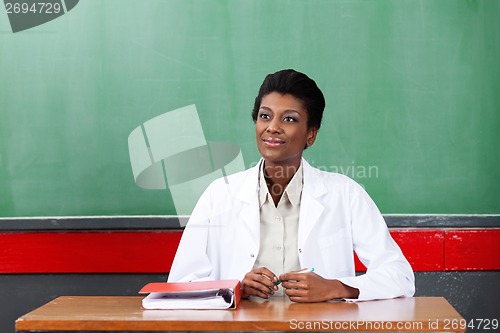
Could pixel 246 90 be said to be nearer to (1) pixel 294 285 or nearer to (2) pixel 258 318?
(1) pixel 294 285

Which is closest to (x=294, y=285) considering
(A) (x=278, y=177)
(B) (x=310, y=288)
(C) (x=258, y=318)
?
(B) (x=310, y=288)

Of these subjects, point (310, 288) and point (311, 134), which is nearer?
point (310, 288)

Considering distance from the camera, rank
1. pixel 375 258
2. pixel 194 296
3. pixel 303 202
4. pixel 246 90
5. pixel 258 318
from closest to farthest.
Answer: pixel 258 318
pixel 194 296
pixel 375 258
pixel 303 202
pixel 246 90

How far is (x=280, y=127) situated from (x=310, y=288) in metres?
0.64

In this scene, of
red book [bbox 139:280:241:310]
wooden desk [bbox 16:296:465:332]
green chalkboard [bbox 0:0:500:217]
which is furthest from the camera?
green chalkboard [bbox 0:0:500:217]

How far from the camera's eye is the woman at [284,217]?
244cm

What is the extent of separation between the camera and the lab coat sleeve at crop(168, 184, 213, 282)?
7.84ft

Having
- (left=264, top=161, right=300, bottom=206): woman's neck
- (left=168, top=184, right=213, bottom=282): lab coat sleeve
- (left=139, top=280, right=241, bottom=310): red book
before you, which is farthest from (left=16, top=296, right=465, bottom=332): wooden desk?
(left=264, top=161, right=300, bottom=206): woman's neck

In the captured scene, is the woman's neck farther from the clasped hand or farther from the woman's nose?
the clasped hand

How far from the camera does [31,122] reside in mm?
3150

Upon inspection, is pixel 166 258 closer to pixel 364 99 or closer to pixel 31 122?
pixel 31 122

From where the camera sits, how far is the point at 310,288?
210cm

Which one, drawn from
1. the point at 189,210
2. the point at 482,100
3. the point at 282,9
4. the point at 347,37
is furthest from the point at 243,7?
the point at 482,100

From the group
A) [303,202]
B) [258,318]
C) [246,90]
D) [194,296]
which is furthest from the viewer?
[246,90]
